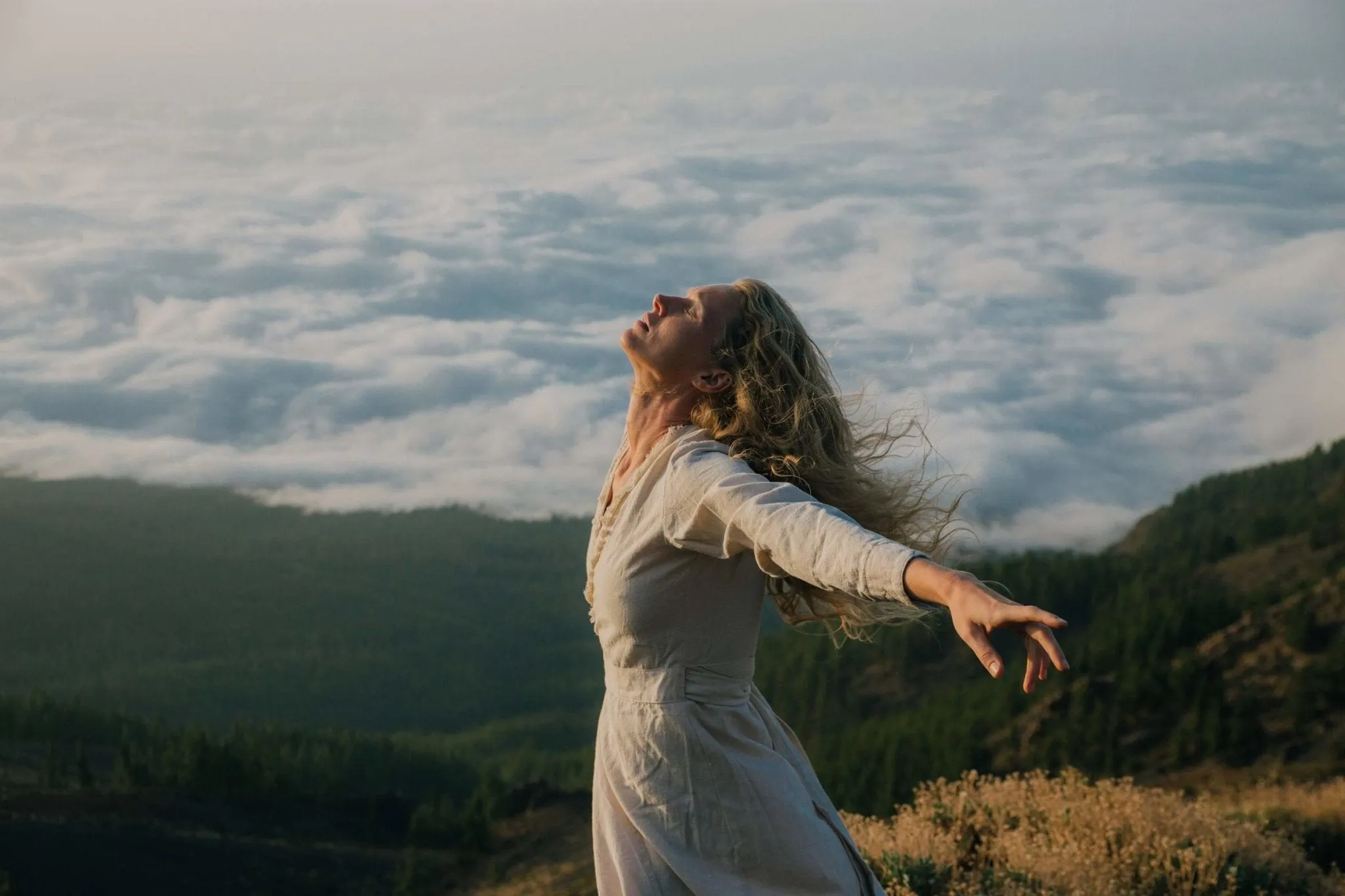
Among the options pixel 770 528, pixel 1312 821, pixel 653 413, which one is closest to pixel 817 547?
pixel 770 528

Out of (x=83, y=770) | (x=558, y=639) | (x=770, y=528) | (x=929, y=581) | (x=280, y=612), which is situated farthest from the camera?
(x=558, y=639)

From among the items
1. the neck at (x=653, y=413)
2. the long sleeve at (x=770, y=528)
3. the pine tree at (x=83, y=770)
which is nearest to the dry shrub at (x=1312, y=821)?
the neck at (x=653, y=413)

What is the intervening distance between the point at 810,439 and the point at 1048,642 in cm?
Answer: 124

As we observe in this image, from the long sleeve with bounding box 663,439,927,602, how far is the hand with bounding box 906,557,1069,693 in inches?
4.2

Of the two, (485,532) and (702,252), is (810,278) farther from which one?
(485,532)

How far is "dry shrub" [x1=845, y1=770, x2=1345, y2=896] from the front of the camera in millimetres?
7277

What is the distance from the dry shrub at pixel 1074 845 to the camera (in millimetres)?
7277

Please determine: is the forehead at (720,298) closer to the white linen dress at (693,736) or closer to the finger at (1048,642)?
the white linen dress at (693,736)

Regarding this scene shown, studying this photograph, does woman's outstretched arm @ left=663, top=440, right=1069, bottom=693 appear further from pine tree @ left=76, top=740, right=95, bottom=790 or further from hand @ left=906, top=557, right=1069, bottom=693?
pine tree @ left=76, top=740, right=95, bottom=790

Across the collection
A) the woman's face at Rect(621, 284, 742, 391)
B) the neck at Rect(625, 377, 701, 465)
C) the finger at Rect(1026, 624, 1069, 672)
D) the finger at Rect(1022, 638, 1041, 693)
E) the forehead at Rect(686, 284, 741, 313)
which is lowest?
the finger at Rect(1022, 638, 1041, 693)

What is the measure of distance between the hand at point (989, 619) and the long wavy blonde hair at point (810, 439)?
0.87 meters

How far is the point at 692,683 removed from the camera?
343 centimetres

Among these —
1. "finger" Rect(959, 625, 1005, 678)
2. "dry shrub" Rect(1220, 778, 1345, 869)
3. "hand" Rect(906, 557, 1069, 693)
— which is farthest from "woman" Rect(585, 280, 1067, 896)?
"dry shrub" Rect(1220, 778, 1345, 869)

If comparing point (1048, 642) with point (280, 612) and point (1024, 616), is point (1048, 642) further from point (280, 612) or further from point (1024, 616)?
point (280, 612)
